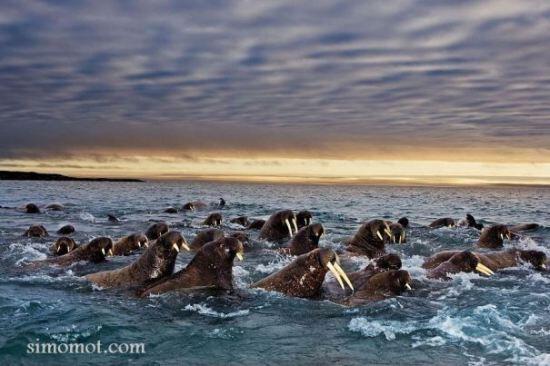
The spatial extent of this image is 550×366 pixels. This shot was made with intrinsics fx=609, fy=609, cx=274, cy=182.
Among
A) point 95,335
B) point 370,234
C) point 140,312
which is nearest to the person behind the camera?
point 95,335

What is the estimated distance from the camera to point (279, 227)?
718 inches

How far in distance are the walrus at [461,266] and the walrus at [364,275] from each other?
137cm

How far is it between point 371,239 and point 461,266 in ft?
11.8

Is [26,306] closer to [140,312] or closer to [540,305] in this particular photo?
[140,312]

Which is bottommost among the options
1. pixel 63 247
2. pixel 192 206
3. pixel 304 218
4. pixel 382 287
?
pixel 192 206

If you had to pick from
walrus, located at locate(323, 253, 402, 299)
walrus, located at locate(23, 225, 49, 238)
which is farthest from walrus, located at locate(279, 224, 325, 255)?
walrus, located at locate(23, 225, 49, 238)

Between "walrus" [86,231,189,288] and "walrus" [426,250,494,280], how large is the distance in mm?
5373

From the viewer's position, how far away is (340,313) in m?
9.62

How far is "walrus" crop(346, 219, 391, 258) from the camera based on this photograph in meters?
16.1

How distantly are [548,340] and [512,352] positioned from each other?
3.00 ft

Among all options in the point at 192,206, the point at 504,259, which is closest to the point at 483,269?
the point at 504,259

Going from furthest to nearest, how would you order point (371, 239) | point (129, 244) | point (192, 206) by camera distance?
point (192, 206) → point (371, 239) → point (129, 244)

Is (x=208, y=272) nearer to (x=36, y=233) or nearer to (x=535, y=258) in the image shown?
(x=535, y=258)

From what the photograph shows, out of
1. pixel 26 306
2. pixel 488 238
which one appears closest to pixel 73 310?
pixel 26 306
